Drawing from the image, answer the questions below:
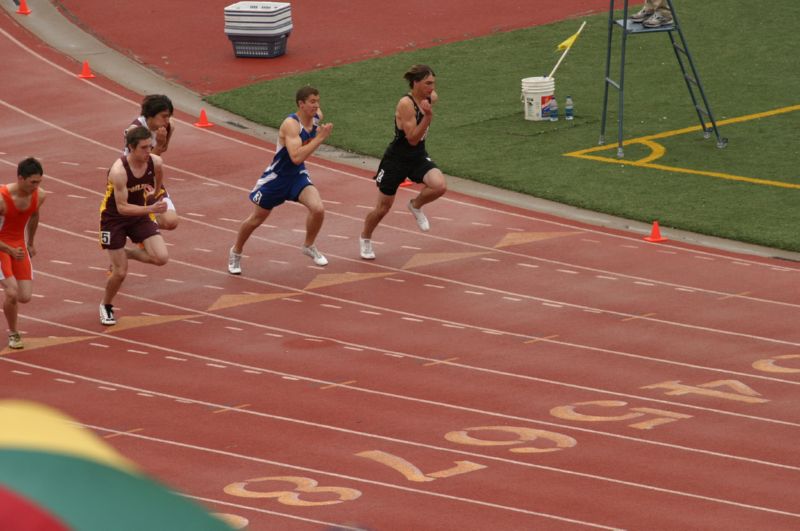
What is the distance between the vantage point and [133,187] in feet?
39.9

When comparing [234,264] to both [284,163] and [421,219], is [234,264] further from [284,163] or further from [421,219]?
[421,219]

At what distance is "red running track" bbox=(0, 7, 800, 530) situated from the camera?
348 inches

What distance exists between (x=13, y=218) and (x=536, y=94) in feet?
31.4

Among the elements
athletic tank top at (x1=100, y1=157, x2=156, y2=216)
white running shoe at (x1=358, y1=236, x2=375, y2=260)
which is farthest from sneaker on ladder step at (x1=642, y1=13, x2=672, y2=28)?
athletic tank top at (x1=100, y1=157, x2=156, y2=216)

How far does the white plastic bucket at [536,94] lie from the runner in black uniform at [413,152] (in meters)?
5.80

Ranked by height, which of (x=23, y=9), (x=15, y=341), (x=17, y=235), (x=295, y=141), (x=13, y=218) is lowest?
(x=15, y=341)

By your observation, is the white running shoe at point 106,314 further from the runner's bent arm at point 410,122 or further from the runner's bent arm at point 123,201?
the runner's bent arm at point 410,122

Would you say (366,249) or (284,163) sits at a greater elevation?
(284,163)

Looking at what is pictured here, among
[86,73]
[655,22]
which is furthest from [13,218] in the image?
[86,73]

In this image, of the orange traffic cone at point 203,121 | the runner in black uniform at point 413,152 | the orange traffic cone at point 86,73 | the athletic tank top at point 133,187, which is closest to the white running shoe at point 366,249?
the runner in black uniform at point 413,152

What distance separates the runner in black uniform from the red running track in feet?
2.37

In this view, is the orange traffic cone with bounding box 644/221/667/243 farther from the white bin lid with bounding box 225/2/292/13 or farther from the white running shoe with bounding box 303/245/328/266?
the white bin lid with bounding box 225/2/292/13

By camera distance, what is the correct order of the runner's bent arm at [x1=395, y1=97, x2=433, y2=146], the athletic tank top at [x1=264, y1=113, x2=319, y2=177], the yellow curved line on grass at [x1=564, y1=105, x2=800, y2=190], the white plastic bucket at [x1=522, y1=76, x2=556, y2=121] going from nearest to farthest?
the athletic tank top at [x1=264, y1=113, x2=319, y2=177], the runner's bent arm at [x1=395, y1=97, x2=433, y2=146], the yellow curved line on grass at [x1=564, y1=105, x2=800, y2=190], the white plastic bucket at [x1=522, y1=76, x2=556, y2=121]

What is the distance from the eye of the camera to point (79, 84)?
21.8 m
